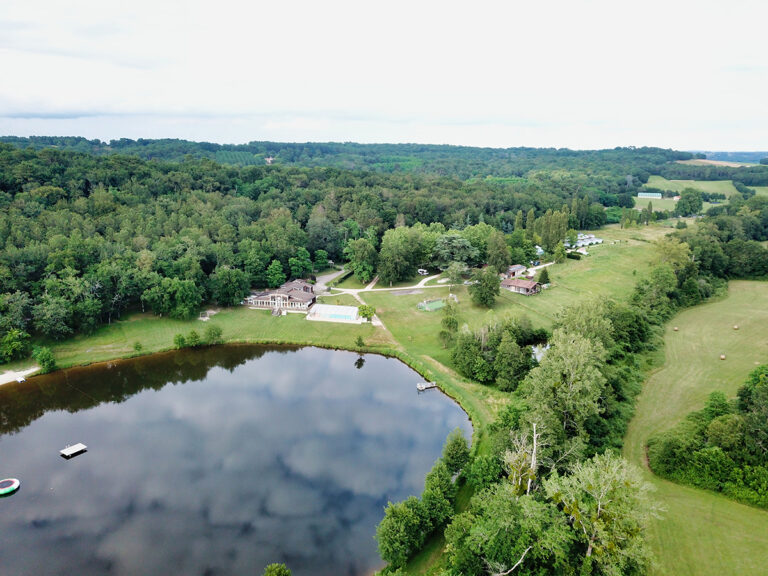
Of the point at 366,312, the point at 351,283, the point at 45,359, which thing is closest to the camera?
the point at 45,359

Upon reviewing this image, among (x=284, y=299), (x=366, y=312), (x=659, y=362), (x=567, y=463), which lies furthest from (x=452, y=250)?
(x=567, y=463)

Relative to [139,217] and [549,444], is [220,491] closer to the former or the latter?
[549,444]

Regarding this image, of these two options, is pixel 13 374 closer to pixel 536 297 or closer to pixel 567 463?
pixel 567 463

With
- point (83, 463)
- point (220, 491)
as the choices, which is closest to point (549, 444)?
point (220, 491)

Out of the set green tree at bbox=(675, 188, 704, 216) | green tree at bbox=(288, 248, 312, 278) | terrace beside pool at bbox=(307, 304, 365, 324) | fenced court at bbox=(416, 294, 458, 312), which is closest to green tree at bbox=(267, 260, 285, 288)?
green tree at bbox=(288, 248, 312, 278)

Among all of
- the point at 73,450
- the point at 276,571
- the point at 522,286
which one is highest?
the point at 522,286

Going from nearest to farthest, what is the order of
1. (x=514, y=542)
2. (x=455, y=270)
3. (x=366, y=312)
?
1. (x=514, y=542)
2. (x=366, y=312)
3. (x=455, y=270)

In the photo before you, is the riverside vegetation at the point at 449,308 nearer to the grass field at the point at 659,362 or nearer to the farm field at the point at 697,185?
the grass field at the point at 659,362

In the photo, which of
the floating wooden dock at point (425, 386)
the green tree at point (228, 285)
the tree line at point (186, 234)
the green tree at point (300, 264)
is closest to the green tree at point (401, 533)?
the floating wooden dock at point (425, 386)
